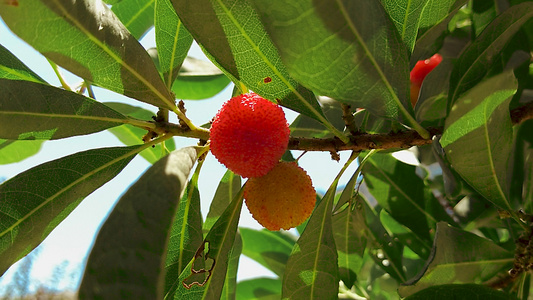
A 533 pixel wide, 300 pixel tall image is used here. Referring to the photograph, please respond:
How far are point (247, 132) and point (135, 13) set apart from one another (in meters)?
0.68

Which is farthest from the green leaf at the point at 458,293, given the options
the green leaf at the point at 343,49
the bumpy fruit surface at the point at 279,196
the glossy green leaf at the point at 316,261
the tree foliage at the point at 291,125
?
the green leaf at the point at 343,49

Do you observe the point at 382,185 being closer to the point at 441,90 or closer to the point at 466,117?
the point at 441,90

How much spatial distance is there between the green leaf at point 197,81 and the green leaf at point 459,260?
95cm

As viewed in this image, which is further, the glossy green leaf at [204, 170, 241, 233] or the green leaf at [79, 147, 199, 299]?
the glossy green leaf at [204, 170, 241, 233]

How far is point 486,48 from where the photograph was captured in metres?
0.90

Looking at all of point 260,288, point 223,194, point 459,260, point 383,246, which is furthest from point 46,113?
point 260,288

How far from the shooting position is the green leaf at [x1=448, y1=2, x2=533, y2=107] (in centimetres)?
84

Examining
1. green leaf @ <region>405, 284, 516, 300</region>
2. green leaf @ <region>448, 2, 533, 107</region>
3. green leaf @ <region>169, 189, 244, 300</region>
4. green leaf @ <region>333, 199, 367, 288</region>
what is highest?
green leaf @ <region>448, 2, 533, 107</region>

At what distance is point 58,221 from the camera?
96 cm

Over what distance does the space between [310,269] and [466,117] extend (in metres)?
0.45

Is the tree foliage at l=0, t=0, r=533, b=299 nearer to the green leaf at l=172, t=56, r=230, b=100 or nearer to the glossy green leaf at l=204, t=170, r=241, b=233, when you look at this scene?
the glossy green leaf at l=204, t=170, r=241, b=233

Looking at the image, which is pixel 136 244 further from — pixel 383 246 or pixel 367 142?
pixel 383 246

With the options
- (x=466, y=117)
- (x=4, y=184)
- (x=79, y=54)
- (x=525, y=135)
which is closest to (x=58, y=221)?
(x=4, y=184)

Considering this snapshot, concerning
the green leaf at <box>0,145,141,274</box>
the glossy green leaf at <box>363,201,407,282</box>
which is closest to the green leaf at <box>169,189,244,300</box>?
the green leaf at <box>0,145,141,274</box>
